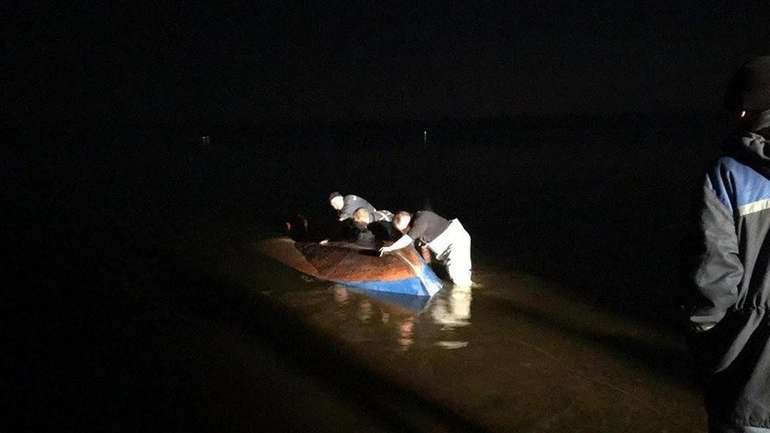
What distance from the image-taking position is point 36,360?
649 centimetres

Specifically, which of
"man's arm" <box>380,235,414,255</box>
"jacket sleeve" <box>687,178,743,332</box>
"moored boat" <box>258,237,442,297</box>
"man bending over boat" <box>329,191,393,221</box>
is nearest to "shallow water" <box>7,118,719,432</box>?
"moored boat" <box>258,237,442,297</box>

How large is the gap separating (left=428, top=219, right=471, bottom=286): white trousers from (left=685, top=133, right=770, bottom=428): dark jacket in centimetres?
630

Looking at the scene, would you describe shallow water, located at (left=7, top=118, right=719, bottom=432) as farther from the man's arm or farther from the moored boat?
the man's arm

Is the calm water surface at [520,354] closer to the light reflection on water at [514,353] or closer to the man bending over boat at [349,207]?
the light reflection on water at [514,353]

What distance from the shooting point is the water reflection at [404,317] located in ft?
22.2

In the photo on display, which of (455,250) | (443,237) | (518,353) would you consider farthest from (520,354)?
(443,237)

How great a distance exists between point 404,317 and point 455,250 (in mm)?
A: 1697

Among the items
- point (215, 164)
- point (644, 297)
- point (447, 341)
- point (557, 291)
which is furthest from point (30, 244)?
point (215, 164)

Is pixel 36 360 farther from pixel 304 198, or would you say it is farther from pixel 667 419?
pixel 304 198

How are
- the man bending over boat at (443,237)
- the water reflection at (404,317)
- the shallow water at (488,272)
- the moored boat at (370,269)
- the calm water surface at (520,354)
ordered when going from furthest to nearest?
the man bending over boat at (443,237)
the moored boat at (370,269)
the water reflection at (404,317)
the shallow water at (488,272)
the calm water surface at (520,354)

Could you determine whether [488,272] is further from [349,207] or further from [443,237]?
[349,207]

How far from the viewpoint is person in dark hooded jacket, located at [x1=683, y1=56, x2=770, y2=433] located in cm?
221

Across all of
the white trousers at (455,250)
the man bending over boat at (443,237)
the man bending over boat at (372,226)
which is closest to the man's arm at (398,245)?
the man bending over boat at (443,237)

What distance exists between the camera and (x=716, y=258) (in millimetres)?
2246
